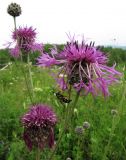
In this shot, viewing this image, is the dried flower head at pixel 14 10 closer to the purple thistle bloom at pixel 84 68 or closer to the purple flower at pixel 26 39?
the purple flower at pixel 26 39

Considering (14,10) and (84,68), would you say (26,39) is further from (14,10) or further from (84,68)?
(84,68)

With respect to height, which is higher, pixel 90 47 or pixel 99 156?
pixel 90 47

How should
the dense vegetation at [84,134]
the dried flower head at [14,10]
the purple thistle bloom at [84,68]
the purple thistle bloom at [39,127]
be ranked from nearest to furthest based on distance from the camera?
1. the purple thistle bloom at [84,68]
2. the purple thistle bloom at [39,127]
3. the dried flower head at [14,10]
4. the dense vegetation at [84,134]

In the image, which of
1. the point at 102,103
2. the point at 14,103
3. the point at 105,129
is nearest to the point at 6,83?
the point at 14,103

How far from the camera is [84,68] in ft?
8.11

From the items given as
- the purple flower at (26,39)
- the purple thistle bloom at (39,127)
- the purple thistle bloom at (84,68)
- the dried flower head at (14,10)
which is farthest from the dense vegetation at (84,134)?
the purple thistle bloom at (84,68)

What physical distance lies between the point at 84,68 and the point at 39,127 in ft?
1.96

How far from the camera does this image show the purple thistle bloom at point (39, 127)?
2869 millimetres

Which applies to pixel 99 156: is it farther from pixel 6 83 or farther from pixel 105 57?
pixel 6 83

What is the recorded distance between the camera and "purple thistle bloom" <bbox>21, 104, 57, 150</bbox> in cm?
287

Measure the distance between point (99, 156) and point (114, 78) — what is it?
1882 mm

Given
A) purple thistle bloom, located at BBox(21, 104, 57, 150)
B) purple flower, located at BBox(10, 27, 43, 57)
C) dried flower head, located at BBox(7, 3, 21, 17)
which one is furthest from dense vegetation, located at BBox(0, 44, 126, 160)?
purple thistle bloom, located at BBox(21, 104, 57, 150)

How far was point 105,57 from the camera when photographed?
2.60 metres

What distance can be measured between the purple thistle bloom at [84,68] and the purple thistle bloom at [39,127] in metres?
0.38
